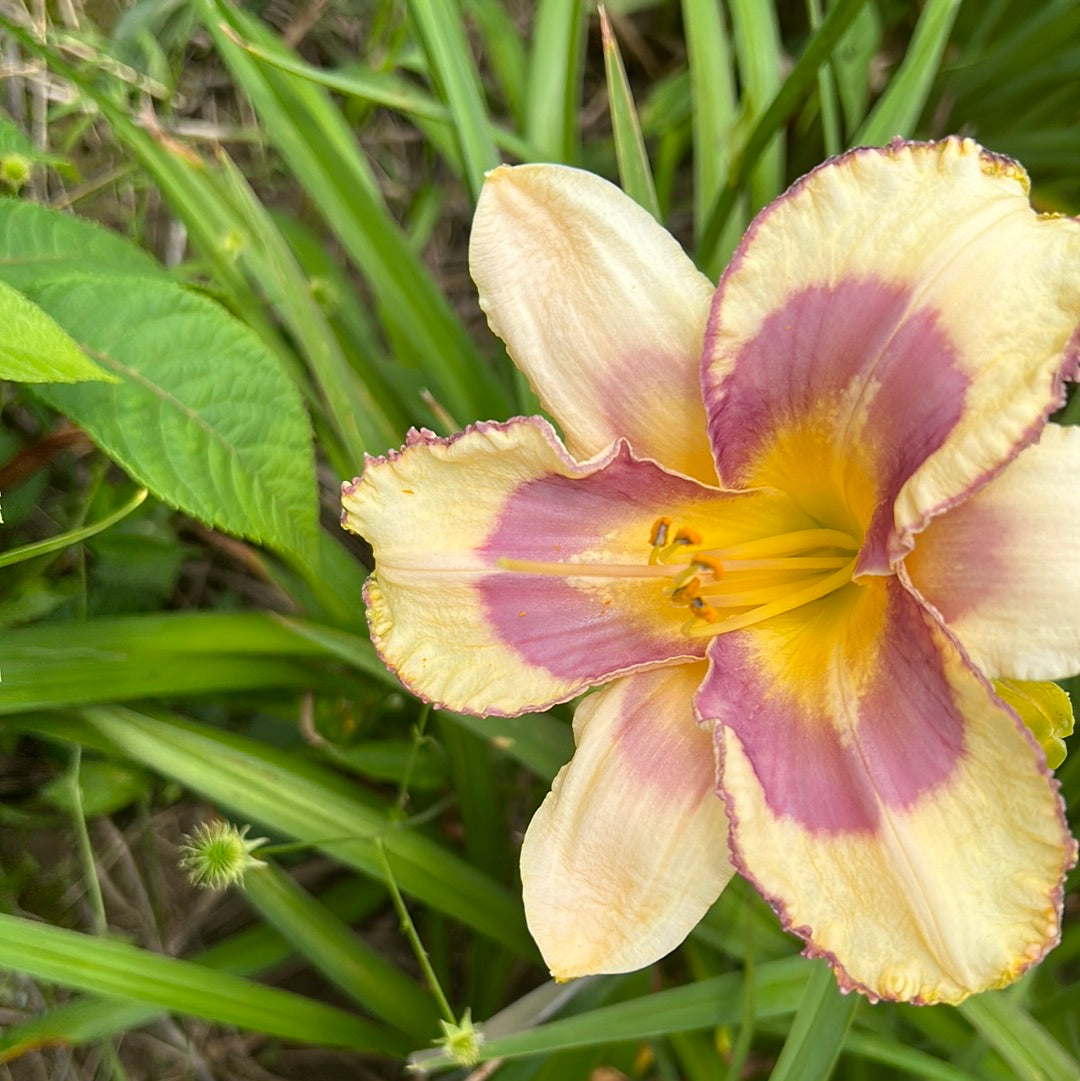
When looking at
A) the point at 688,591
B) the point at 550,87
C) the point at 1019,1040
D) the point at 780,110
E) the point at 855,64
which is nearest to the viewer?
the point at 688,591

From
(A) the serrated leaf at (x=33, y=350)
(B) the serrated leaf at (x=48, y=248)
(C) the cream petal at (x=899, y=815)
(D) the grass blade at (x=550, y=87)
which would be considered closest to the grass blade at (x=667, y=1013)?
(C) the cream petal at (x=899, y=815)

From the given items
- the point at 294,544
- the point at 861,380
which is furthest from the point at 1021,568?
the point at 294,544

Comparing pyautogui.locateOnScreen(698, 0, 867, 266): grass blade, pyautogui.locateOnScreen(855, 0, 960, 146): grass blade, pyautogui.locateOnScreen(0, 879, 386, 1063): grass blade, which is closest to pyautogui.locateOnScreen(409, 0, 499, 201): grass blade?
pyautogui.locateOnScreen(698, 0, 867, 266): grass blade

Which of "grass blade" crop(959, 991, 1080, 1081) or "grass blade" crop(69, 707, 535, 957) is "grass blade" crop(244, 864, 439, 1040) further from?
"grass blade" crop(959, 991, 1080, 1081)

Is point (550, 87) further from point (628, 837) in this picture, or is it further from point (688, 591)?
point (628, 837)

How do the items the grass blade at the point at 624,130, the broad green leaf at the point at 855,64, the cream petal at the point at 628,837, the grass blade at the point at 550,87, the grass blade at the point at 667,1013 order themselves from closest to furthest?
1. the cream petal at the point at 628,837
2. the grass blade at the point at 667,1013
3. the grass blade at the point at 624,130
4. the grass blade at the point at 550,87
5. the broad green leaf at the point at 855,64

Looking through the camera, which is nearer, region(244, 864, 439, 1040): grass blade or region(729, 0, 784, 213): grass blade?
region(244, 864, 439, 1040): grass blade

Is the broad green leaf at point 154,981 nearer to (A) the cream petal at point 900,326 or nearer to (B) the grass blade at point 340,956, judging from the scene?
(B) the grass blade at point 340,956
